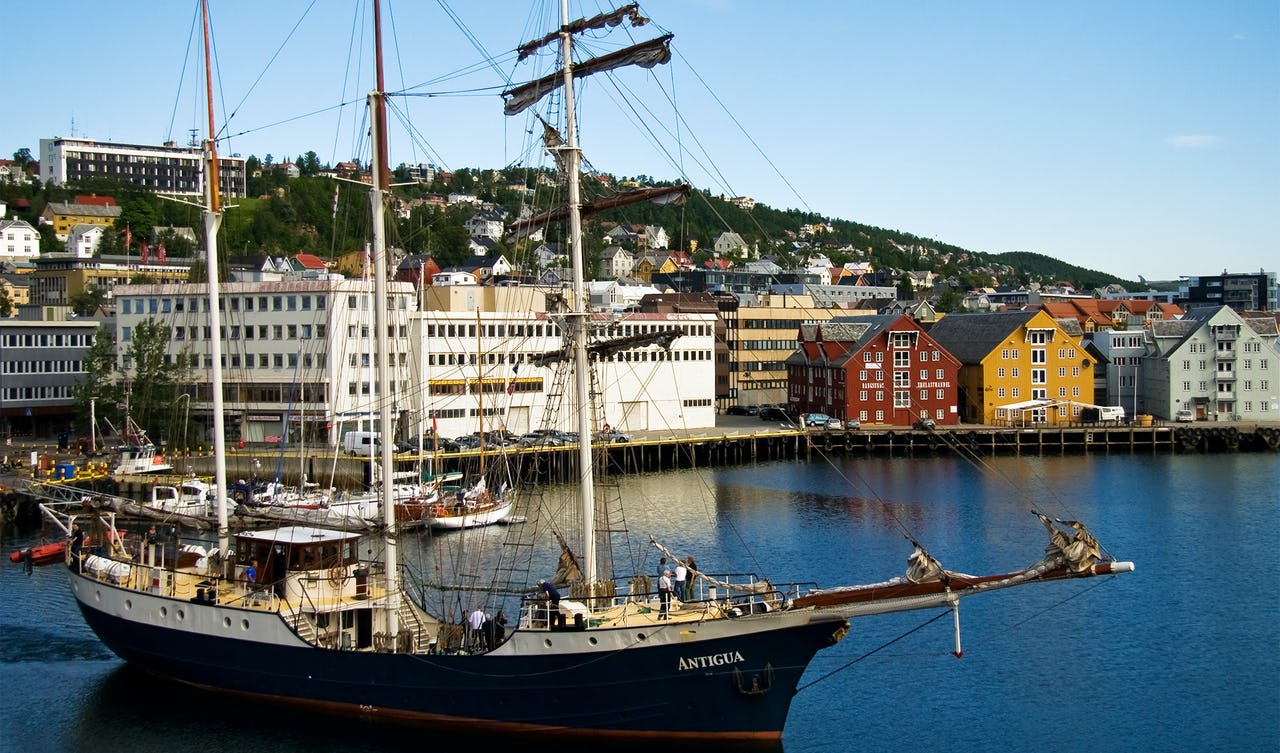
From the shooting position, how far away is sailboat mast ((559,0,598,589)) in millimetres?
24984

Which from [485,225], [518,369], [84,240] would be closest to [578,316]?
[518,369]

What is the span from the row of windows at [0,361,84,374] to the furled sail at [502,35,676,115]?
52.6 meters

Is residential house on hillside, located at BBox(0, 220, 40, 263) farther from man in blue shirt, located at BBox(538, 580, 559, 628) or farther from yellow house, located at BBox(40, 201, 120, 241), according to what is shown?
man in blue shirt, located at BBox(538, 580, 559, 628)

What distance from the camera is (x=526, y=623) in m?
23.5

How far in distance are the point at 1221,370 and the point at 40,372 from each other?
71971 mm

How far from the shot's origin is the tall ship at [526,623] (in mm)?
22594

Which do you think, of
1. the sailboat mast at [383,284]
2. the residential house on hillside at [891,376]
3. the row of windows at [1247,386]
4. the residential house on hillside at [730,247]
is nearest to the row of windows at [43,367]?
the residential house on hillside at [891,376]

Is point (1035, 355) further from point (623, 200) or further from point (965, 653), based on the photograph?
point (623, 200)

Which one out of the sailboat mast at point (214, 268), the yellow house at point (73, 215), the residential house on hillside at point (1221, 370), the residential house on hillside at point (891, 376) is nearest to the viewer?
the sailboat mast at point (214, 268)

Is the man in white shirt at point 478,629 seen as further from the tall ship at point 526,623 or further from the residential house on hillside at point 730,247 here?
the residential house on hillside at point 730,247

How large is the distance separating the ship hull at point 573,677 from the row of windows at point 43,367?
166ft

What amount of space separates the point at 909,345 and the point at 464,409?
28393mm

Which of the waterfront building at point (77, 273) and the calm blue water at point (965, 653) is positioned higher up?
the waterfront building at point (77, 273)

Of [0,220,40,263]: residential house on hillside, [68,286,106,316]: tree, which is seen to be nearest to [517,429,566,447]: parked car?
[68,286,106,316]: tree
